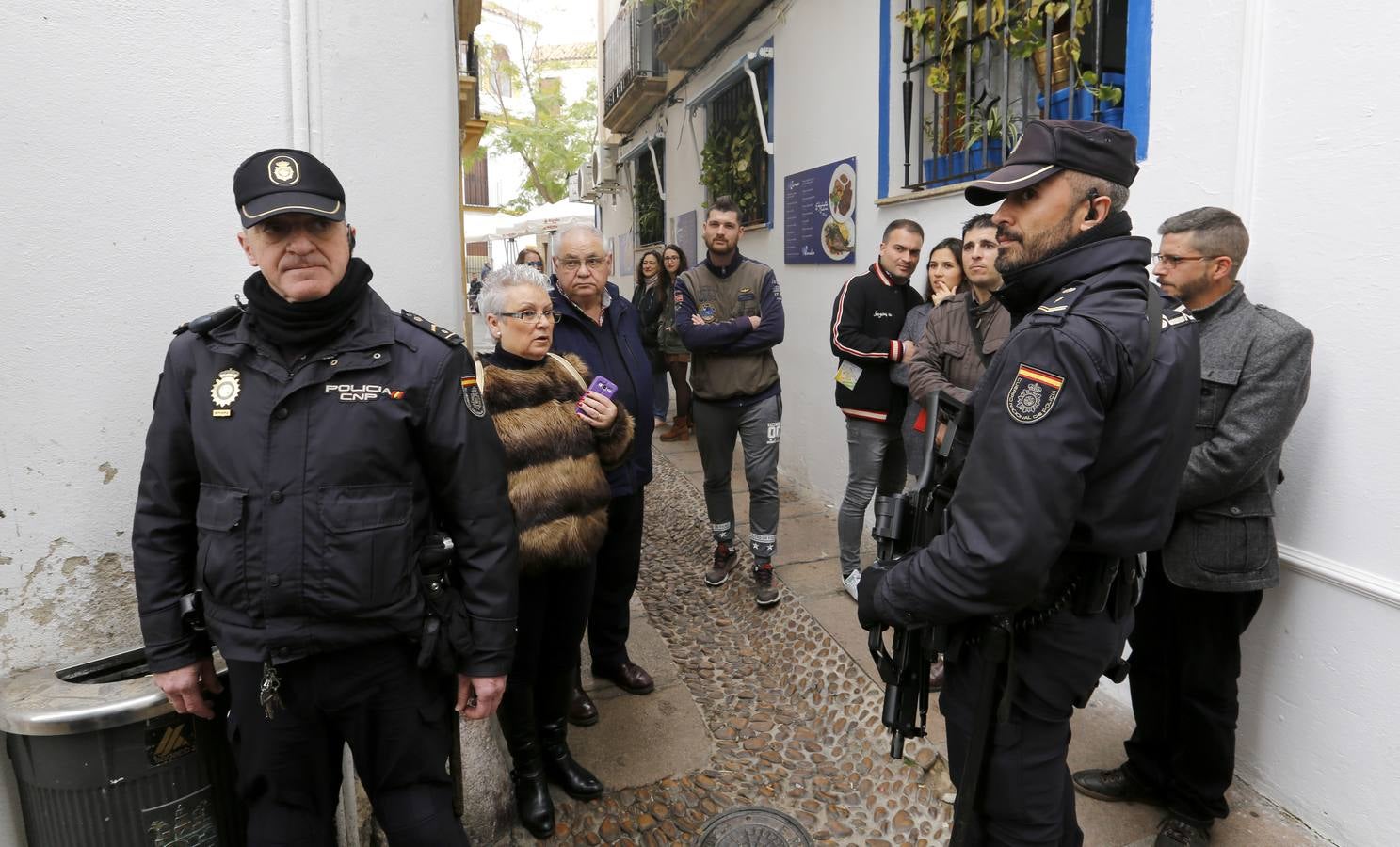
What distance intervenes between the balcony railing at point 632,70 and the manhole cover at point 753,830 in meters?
8.31

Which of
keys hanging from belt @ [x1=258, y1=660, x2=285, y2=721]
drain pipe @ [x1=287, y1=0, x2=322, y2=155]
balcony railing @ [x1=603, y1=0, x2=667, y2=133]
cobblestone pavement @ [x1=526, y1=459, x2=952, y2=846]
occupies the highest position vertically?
balcony railing @ [x1=603, y1=0, x2=667, y2=133]

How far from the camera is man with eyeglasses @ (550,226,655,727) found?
304cm

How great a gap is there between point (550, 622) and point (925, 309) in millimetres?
2374

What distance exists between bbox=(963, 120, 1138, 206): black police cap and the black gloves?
93 centimetres

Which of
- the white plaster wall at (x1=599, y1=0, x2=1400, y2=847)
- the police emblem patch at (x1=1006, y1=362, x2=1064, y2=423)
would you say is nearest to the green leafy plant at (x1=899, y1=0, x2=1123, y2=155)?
the white plaster wall at (x1=599, y1=0, x2=1400, y2=847)

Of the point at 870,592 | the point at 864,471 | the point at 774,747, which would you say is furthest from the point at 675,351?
the point at 870,592

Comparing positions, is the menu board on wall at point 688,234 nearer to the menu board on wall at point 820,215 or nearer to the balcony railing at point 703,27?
→ the balcony railing at point 703,27

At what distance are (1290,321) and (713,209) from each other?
2707mm

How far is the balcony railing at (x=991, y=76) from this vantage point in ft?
11.3

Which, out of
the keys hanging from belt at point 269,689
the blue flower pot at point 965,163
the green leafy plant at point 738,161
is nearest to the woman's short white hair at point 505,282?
the keys hanging from belt at point 269,689

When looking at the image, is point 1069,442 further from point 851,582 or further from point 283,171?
point 851,582

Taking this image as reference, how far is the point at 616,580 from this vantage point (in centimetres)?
340

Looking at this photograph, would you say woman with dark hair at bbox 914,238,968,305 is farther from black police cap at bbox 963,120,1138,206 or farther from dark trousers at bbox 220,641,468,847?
dark trousers at bbox 220,641,468,847

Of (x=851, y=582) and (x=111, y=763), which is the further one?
(x=851, y=582)
